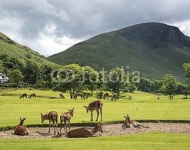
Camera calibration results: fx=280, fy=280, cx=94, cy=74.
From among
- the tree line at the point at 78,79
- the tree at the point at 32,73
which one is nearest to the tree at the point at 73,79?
the tree line at the point at 78,79

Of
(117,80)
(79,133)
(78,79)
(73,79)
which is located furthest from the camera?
(117,80)

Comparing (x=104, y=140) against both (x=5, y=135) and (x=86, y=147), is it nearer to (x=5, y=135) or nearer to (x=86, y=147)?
(x=86, y=147)

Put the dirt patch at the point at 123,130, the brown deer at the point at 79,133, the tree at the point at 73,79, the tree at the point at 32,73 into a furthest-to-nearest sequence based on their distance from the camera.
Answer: the tree at the point at 32,73
the tree at the point at 73,79
the dirt patch at the point at 123,130
the brown deer at the point at 79,133

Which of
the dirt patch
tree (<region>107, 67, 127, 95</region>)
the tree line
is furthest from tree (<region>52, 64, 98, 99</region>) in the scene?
the dirt patch

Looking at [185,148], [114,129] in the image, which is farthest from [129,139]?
[114,129]

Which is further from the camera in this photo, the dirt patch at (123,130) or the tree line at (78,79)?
the tree line at (78,79)

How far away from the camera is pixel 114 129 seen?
23219 millimetres

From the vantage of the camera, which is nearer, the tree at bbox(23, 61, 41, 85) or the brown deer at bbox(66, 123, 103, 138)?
the brown deer at bbox(66, 123, 103, 138)

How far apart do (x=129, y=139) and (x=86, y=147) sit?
12.1 ft

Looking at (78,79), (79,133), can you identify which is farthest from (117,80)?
(79,133)

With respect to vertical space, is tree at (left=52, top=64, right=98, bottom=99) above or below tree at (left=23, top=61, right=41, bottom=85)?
below

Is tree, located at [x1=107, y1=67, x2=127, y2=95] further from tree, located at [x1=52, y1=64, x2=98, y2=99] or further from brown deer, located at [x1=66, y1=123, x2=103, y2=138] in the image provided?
brown deer, located at [x1=66, y1=123, x2=103, y2=138]

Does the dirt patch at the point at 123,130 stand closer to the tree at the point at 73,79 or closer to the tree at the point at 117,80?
the tree at the point at 73,79

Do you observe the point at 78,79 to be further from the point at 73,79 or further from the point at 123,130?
the point at 123,130
